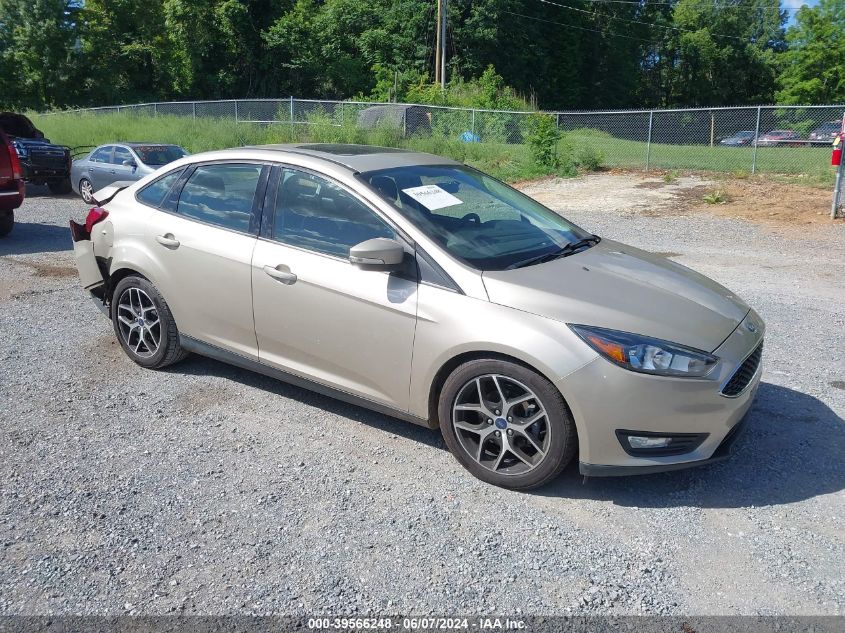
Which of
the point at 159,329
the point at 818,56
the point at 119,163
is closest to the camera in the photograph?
the point at 159,329

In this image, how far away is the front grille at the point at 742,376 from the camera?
148 inches

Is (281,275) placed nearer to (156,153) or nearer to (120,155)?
(156,153)

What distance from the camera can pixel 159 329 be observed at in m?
5.44

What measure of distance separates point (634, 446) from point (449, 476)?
102 cm

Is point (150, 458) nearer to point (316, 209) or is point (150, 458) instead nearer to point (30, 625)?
point (30, 625)

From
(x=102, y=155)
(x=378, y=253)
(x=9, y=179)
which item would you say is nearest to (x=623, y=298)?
(x=378, y=253)

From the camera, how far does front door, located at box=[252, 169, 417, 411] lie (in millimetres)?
4188

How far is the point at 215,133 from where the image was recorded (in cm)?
2553

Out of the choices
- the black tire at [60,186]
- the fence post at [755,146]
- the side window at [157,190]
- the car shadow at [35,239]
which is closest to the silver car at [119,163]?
the black tire at [60,186]

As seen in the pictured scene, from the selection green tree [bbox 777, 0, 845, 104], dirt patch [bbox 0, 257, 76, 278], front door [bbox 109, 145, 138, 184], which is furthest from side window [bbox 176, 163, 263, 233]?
green tree [bbox 777, 0, 845, 104]

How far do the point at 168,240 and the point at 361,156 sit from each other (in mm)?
1454

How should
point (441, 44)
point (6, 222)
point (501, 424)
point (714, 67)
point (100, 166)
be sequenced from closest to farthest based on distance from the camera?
point (501, 424)
point (6, 222)
point (100, 166)
point (441, 44)
point (714, 67)

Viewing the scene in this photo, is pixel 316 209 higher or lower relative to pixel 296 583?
higher

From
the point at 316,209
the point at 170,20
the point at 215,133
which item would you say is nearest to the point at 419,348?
the point at 316,209
